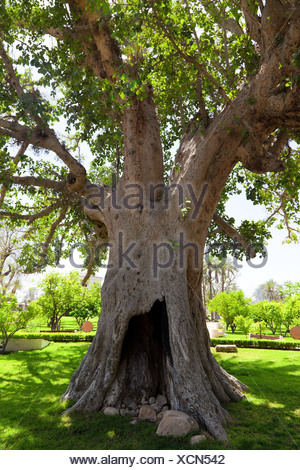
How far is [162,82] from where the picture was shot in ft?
25.5

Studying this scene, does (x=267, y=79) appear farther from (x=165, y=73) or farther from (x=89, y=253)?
(x=89, y=253)

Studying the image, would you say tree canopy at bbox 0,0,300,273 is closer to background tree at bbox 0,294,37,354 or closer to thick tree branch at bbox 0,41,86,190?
thick tree branch at bbox 0,41,86,190

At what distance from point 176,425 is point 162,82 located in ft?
23.2

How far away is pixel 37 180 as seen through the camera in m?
7.90

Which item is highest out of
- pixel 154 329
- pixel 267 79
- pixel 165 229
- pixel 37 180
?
pixel 267 79

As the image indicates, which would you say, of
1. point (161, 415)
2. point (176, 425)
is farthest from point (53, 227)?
point (176, 425)

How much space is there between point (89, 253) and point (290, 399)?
285 inches

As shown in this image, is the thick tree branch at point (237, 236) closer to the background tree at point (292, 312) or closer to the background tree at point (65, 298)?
the background tree at point (65, 298)

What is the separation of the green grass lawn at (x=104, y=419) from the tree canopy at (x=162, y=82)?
11.3 ft

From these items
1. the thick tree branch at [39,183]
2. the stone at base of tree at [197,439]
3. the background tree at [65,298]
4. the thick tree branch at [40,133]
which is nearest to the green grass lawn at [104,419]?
the stone at base of tree at [197,439]

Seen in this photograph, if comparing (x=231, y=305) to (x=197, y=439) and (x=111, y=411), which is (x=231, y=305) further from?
(x=197, y=439)

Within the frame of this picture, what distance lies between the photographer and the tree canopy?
5.47 m

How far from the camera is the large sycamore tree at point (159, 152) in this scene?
5.29 meters
